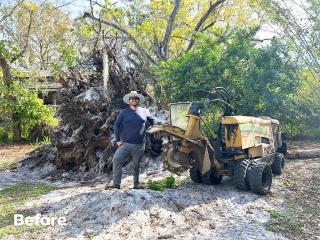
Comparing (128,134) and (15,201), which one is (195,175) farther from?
(15,201)

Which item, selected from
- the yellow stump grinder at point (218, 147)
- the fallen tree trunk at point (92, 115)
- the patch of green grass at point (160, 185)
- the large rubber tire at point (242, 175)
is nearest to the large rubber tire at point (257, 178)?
the yellow stump grinder at point (218, 147)

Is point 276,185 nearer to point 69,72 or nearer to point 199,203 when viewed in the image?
point 199,203

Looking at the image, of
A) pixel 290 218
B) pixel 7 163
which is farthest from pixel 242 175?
pixel 7 163

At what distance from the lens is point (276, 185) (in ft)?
27.8

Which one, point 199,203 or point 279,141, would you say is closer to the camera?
point 199,203

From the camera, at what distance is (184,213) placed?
247 inches

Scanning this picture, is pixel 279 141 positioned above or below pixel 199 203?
above

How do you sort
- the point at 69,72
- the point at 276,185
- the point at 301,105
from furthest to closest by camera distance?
the point at 301,105
the point at 69,72
the point at 276,185

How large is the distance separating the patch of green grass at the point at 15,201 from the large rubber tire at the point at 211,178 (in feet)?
11.4

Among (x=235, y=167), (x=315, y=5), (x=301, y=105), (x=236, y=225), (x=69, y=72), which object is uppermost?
(x=315, y=5)

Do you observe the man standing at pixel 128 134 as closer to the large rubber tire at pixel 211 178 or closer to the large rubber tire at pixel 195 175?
the large rubber tire at pixel 195 175

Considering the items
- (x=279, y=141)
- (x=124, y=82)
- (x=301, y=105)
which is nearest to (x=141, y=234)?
(x=279, y=141)

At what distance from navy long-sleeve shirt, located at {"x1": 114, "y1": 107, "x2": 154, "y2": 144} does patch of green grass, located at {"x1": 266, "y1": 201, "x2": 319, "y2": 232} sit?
2.76m

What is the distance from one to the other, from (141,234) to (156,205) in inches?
35.0
